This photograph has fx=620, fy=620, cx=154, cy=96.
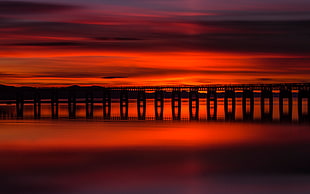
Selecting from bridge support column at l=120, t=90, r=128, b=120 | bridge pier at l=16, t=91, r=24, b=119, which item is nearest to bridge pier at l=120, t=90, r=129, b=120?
bridge support column at l=120, t=90, r=128, b=120

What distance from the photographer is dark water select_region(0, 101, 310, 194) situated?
69.3 ft

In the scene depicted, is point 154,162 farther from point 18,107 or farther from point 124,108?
point 124,108

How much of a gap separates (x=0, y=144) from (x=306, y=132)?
70.3 ft

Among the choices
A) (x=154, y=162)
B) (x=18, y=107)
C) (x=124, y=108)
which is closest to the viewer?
(x=154, y=162)

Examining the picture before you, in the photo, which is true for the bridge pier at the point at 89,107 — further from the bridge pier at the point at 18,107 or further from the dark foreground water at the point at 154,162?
the dark foreground water at the point at 154,162

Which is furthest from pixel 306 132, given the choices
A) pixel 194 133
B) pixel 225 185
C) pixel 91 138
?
pixel 225 185

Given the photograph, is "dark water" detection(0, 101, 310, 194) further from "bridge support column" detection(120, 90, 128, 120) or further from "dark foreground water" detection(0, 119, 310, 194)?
"bridge support column" detection(120, 90, 128, 120)

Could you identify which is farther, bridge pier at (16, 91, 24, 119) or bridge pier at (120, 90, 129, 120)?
bridge pier at (16, 91, 24, 119)

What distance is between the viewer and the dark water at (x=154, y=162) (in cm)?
2112

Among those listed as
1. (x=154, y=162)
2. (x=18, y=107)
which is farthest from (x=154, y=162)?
(x=18, y=107)

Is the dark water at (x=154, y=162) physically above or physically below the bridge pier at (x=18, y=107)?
above

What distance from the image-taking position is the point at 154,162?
1066 inches

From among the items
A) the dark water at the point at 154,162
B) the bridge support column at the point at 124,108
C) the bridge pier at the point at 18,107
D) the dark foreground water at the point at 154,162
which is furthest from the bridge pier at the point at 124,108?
the dark foreground water at the point at 154,162

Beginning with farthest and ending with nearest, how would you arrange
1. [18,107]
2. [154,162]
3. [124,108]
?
[124,108] → [18,107] → [154,162]
